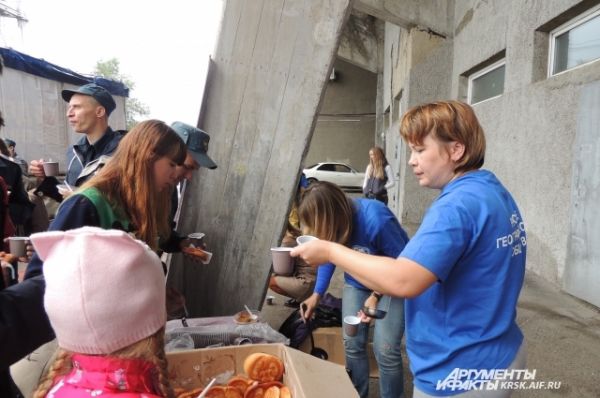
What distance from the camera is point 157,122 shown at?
1816 millimetres

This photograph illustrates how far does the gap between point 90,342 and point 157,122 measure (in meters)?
1.11

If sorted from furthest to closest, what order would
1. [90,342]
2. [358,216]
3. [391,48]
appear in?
[391,48], [358,216], [90,342]

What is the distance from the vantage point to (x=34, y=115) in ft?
26.3

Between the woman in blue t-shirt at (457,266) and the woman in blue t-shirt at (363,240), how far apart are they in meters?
0.69

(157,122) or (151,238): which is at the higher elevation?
(157,122)

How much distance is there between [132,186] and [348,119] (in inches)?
784

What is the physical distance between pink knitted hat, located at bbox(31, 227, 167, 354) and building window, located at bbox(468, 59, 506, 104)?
6171 mm

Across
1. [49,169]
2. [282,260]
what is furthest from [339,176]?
[282,260]

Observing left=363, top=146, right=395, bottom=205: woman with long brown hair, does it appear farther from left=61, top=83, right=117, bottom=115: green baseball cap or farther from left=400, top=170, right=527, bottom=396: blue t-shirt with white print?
left=400, top=170, right=527, bottom=396: blue t-shirt with white print

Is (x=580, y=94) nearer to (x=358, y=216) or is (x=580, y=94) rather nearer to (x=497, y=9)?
(x=497, y=9)

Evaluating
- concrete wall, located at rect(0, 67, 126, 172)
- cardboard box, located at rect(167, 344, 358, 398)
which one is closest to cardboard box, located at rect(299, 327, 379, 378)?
cardboard box, located at rect(167, 344, 358, 398)

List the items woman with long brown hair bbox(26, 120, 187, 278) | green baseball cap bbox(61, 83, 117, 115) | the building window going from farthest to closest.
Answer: the building window → green baseball cap bbox(61, 83, 117, 115) → woman with long brown hair bbox(26, 120, 187, 278)

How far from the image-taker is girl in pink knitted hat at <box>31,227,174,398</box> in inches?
37.5

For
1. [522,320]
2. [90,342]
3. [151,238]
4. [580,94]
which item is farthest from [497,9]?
[90,342]
